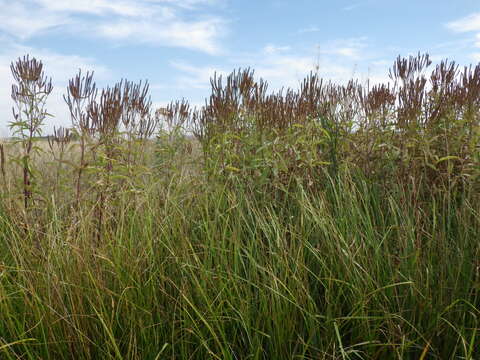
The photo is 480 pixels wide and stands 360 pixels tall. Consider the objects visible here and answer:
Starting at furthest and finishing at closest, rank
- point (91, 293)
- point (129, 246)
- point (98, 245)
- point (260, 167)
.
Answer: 1. point (260, 167)
2. point (98, 245)
3. point (129, 246)
4. point (91, 293)

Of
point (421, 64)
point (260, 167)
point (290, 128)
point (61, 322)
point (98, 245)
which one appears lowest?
point (61, 322)

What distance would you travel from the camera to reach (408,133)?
450 cm

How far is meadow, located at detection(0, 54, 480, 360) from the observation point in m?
2.69

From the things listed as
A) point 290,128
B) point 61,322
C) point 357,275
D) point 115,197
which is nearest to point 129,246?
point 61,322

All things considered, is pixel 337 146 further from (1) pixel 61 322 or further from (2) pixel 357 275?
(1) pixel 61 322

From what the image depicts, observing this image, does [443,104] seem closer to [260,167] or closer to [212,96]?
[260,167]

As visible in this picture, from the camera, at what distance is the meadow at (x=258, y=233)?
8.83 ft

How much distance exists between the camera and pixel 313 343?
2607mm

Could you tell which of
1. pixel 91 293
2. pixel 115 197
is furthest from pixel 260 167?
pixel 91 293

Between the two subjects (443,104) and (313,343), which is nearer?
(313,343)

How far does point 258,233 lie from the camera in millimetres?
3455

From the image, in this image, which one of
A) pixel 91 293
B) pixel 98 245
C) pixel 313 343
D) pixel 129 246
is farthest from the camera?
pixel 98 245

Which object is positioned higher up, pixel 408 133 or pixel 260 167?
pixel 408 133

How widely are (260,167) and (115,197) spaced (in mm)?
1274
